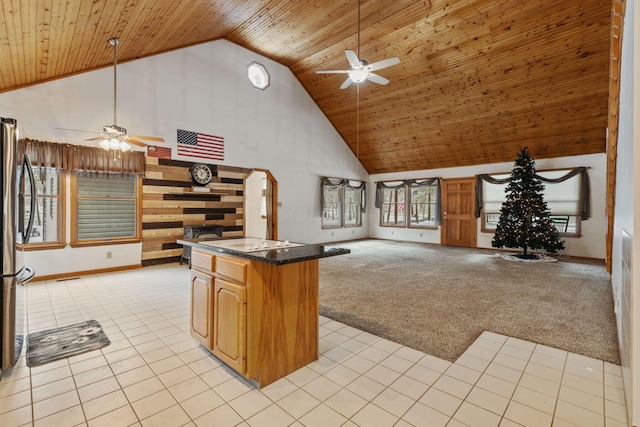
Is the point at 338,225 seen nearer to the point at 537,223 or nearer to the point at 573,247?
the point at 537,223

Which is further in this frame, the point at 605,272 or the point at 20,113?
the point at 605,272

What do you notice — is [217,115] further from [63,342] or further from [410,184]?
[410,184]

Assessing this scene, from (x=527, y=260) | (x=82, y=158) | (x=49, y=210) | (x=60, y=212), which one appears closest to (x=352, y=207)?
(x=527, y=260)

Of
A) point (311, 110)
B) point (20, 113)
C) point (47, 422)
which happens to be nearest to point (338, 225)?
point (311, 110)

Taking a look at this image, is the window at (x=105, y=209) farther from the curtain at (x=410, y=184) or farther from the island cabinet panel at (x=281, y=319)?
the curtain at (x=410, y=184)

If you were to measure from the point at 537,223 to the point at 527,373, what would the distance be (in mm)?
6026

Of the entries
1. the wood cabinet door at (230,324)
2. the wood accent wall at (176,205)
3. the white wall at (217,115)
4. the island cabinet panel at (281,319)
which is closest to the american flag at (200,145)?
the white wall at (217,115)

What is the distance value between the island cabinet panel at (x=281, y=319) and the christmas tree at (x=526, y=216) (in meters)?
6.69

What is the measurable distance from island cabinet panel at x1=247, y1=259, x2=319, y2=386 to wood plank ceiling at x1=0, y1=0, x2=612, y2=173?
340 centimetres

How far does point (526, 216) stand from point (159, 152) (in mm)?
8192

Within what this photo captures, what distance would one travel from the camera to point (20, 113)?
15.1 feet

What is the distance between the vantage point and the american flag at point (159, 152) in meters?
5.85

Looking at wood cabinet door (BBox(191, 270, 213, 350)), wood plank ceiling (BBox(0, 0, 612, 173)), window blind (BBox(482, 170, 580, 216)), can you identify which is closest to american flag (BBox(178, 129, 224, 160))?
wood plank ceiling (BBox(0, 0, 612, 173))

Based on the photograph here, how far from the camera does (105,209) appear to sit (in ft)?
18.0
